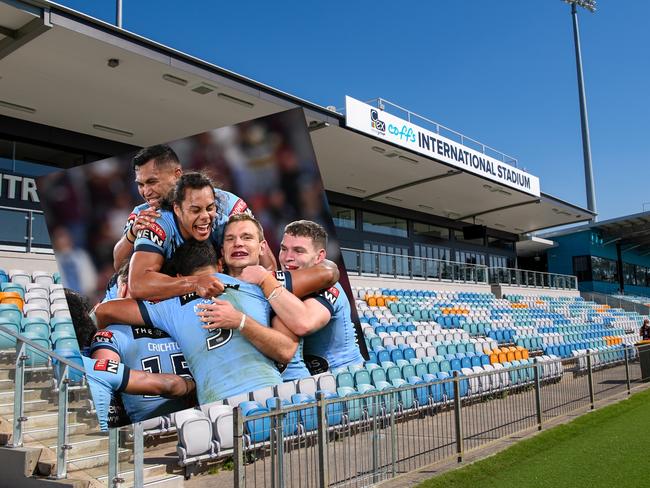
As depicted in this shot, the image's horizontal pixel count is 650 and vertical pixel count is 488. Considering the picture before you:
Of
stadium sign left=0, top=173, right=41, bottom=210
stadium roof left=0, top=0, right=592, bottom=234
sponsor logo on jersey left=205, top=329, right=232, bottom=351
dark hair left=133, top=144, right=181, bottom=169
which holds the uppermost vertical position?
stadium roof left=0, top=0, right=592, bottom=234

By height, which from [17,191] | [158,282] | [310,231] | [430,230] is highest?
[430,230]

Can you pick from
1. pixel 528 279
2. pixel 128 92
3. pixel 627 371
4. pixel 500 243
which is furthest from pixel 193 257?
pixel 500 243

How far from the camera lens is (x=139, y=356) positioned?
159 inches

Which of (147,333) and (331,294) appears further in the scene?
(331,294)

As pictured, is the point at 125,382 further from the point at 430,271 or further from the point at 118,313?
the point at 430,271

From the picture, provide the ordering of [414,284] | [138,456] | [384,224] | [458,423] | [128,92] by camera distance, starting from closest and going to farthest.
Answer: [138,456], [458,423], [128,92], [414,284], [384,224]

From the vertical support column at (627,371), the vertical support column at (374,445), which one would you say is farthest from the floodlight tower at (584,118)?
the vertical support column at (374,445)

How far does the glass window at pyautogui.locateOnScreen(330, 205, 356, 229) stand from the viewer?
24.9 metres

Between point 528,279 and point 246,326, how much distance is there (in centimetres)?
2924

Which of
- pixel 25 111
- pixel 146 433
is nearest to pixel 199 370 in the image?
pixel 146 433

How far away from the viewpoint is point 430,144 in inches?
786

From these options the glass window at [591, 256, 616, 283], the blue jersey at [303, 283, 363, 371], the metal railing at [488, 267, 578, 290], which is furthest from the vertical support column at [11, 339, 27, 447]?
the glass window at [591, 256, 616, 283]

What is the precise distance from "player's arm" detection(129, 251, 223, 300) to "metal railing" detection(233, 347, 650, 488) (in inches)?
51.6

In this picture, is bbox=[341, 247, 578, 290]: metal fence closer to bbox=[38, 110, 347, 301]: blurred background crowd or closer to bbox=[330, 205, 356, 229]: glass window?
bbox=[330, 205, 356, 229]: glass window
